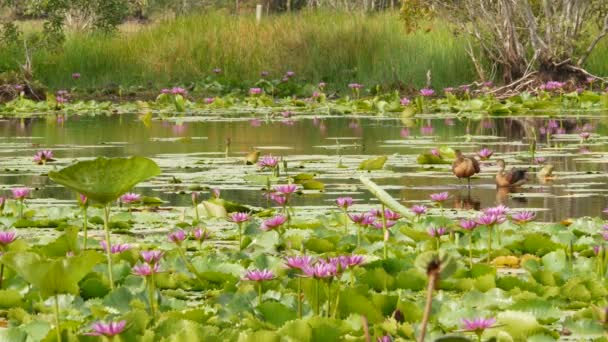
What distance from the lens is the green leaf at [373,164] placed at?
6.93 metres

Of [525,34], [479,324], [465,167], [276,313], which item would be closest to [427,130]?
[465,167]

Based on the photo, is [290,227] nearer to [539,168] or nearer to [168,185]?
[168,185]

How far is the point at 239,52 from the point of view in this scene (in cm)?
1833

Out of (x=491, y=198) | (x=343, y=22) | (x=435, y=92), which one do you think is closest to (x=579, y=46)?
(x=435, y=92)

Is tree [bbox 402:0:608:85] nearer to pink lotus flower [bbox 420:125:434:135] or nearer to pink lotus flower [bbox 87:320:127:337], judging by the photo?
pink lotus flower [bbox 420:125:434:135]

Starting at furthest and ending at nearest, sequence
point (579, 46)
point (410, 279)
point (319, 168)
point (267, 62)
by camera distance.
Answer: point (267, 62)
point (579, 46)
point (319, 168)
point (410, 279)

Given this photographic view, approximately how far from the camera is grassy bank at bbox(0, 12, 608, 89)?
57.3 ft

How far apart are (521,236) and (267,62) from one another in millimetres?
13901

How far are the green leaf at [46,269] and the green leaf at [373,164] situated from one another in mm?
4009

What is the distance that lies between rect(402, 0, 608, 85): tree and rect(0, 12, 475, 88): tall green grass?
1.06 metres

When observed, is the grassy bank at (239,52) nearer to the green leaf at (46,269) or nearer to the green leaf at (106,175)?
the green leaf at (106,175)

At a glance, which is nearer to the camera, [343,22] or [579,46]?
[579,46]

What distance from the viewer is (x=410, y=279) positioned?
3.55 metres

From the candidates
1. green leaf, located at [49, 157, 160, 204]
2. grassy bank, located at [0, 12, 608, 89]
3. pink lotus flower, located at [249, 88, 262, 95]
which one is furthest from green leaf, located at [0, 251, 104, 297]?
grassy bank, located at [0, 12, 608, 89]
